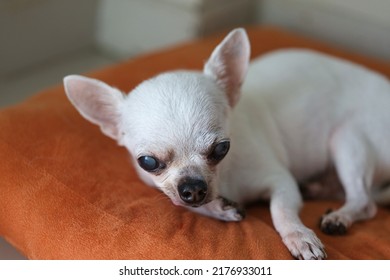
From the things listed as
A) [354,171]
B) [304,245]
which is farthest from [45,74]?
[304,245]

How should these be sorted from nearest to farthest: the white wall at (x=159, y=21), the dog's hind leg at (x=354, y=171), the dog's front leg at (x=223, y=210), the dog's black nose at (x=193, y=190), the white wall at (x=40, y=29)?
1. the dog's black nose at (x=193, y=190)
2. the dog's front leg at (x=223, y=210)
3. the dog's hind leg at (x=354, y=171)
4. the white wall at (x=40, y=29)
5. the white wall at (x=159, y=21)

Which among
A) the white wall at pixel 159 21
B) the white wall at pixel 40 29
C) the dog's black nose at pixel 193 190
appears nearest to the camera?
the dog's black nose at pixel 193 190

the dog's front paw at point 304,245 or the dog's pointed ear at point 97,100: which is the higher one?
the dog's pointed ear at point 97,100

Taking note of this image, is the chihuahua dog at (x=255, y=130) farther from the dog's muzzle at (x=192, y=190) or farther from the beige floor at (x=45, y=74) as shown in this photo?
the beige floor at (x=45, y=74)

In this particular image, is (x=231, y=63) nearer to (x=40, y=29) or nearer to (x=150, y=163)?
(x=150, y=163)

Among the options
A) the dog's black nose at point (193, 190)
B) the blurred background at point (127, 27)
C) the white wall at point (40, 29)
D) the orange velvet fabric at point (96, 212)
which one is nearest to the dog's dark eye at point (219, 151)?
the dog's black nose at point (193, 190)

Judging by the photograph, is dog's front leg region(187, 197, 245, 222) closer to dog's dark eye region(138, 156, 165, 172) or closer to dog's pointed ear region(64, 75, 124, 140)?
dog's dark eye region(138, 156, 165, 172)
